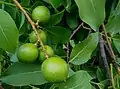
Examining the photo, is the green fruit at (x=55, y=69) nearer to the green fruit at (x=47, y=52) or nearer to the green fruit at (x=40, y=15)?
the green fruit at (x=47, y=52)

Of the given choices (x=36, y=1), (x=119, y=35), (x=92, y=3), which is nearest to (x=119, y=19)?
(x=119, y=35)

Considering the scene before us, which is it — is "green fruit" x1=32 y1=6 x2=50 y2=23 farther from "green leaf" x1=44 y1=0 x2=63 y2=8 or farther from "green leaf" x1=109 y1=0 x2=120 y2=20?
"green leaf" x1=109 y1=0 x2=120 y2=20

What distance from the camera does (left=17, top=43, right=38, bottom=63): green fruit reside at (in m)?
0.91

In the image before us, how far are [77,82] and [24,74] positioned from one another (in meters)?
0.18

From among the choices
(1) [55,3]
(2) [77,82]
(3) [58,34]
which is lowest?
(2) [77,82]

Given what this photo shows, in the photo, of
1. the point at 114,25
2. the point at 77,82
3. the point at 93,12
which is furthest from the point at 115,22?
the point at 77,82

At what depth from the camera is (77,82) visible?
35.5 inches

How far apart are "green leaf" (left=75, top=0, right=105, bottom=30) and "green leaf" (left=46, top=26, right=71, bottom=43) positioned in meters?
0.19

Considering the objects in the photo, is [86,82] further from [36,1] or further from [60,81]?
[36,1]

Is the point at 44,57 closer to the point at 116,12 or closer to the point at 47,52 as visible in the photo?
the point at 47,52

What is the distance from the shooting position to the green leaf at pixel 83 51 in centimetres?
99

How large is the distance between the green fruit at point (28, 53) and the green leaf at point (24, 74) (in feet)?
0.18

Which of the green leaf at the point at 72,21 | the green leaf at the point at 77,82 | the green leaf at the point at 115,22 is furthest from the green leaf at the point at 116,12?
the green leaf at the point at 77,82

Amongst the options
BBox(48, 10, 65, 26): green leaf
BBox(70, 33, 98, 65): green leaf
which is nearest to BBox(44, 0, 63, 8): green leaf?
BBox(48, 10, 65, 26): green leaf
